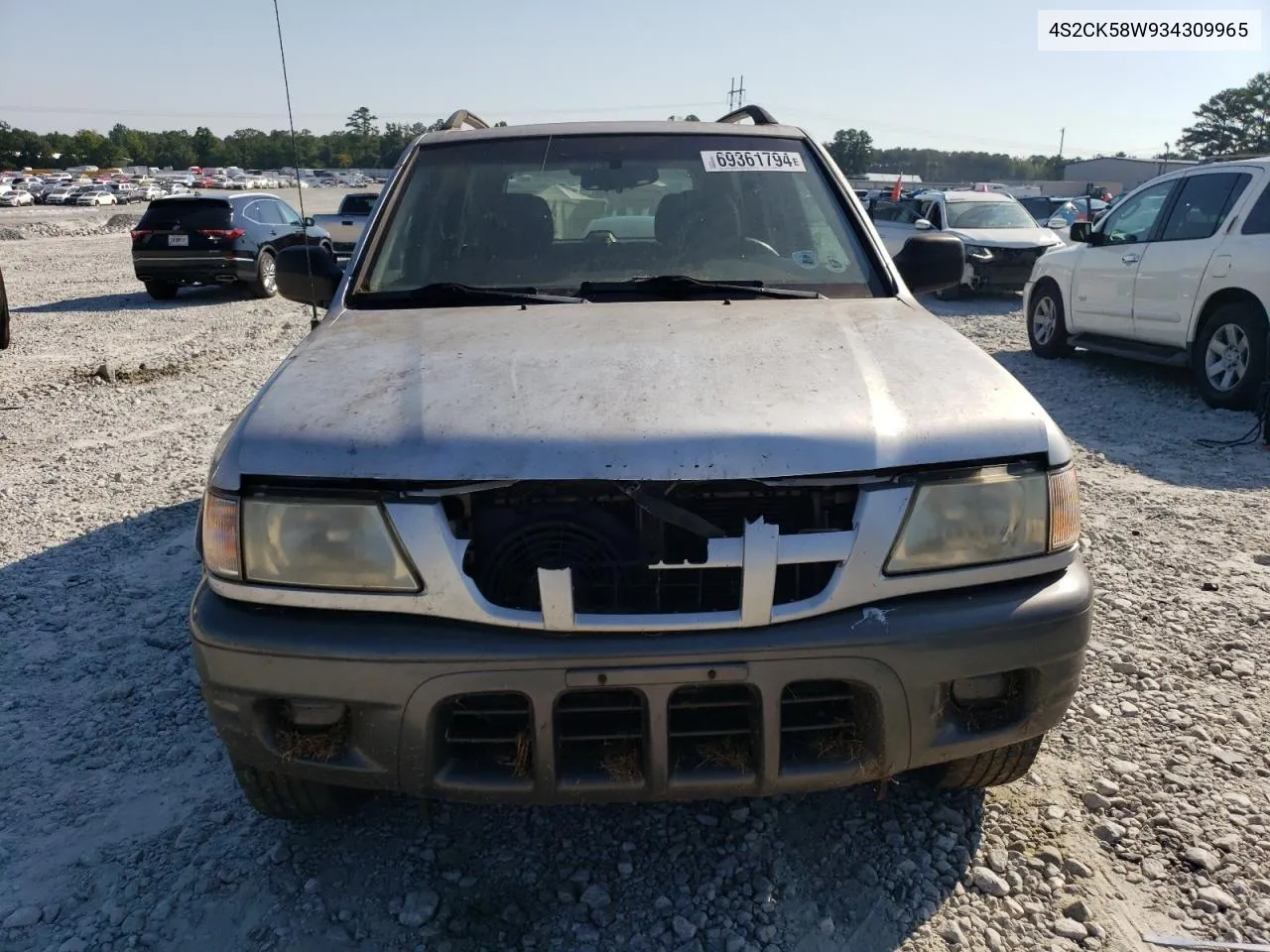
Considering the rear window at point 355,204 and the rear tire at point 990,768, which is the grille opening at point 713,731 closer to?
the rear tire at point 990,768

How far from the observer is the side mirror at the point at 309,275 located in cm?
339

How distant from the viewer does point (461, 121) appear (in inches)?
162

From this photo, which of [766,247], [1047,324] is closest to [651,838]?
[766,247]

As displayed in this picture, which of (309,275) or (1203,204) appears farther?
(1203,204)

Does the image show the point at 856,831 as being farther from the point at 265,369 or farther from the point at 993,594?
the point at 265,369

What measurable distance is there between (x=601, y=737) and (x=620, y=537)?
0.42m

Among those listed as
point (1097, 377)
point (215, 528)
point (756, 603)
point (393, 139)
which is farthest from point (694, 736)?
point (393, 139)

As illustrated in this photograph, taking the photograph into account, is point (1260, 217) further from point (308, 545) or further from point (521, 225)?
point (308, 545)

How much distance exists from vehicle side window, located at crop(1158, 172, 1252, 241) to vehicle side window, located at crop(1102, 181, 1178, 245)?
0.22 m

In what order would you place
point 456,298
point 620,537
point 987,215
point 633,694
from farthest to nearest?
point 987,215 < point 456,298 < point 620,537 < point 633,694

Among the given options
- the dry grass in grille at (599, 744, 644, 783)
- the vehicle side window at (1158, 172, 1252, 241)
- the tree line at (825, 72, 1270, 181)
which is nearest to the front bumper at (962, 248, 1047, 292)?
the vehicle side window at (1158, 172, 1252, 241)

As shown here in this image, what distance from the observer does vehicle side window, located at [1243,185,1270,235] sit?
22.8ft

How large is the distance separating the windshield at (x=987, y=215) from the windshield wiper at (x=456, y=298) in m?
13.0

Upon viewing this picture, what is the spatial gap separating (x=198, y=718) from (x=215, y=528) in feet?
4.50
